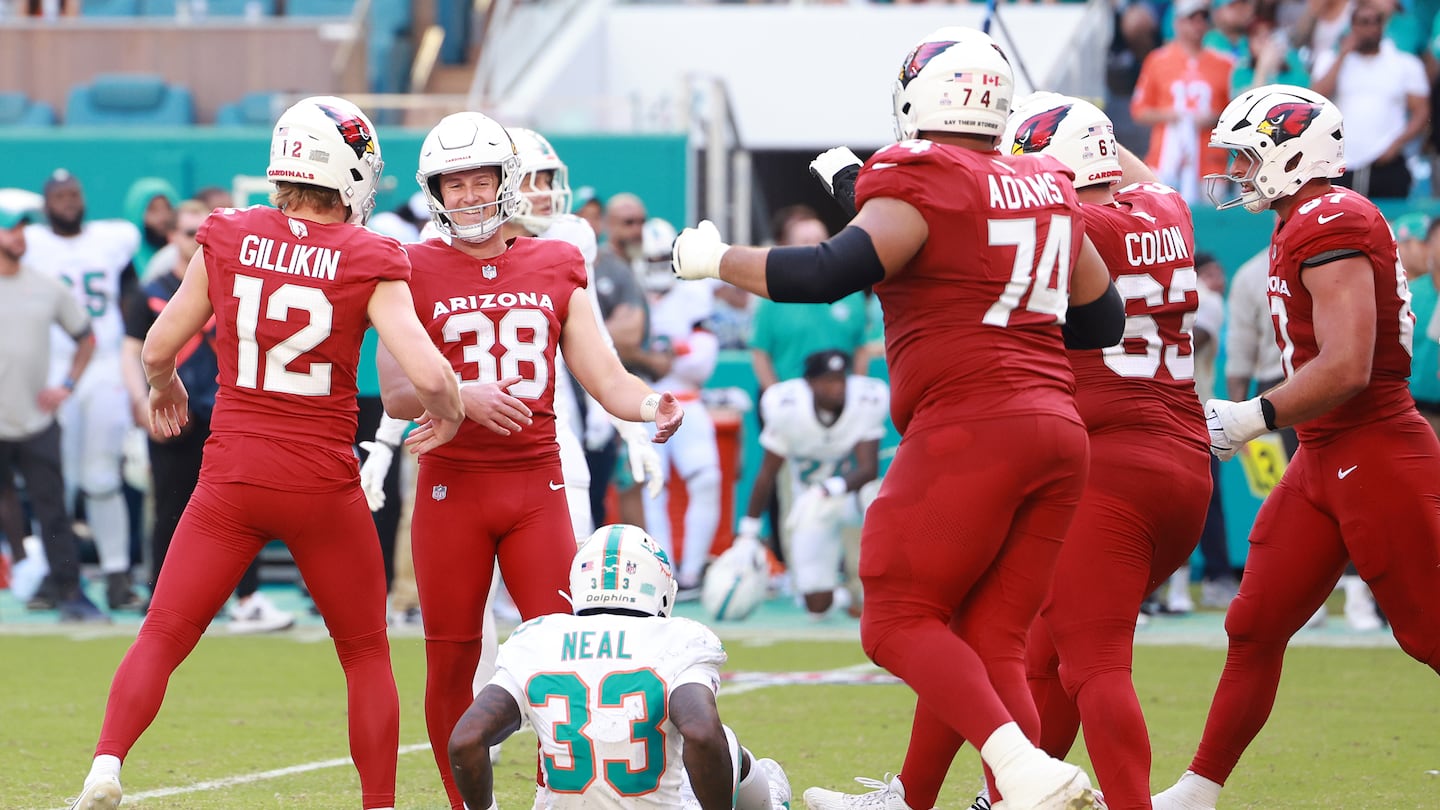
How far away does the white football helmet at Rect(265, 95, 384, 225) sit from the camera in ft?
15.9

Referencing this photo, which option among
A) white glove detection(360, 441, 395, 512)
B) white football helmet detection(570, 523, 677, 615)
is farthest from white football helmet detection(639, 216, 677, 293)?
white football helmet detection(570, 523, 677, 615)

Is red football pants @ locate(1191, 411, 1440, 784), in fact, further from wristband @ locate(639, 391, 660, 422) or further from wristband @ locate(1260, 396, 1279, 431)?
wristband @ locate(639, 391, 660, 422)

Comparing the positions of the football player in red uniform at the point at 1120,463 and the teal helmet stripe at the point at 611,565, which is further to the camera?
the football player in red uniform at the point at 1120,463

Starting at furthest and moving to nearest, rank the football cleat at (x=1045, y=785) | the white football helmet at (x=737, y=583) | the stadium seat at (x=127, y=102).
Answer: the stadium seat at (x=127, y=102), the white football helmet at (x=737, y=583), the football cleat at (x=1045, y=785)

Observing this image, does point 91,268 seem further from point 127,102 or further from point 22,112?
point 22,112

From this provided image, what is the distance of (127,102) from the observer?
53.1 ft

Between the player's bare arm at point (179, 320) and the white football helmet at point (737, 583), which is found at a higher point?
the player's bare arm at point (179, 320)

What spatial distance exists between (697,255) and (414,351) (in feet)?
2.69

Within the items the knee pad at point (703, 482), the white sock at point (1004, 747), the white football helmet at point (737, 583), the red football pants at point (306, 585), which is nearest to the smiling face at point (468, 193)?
the red football pants at point (306, 585)

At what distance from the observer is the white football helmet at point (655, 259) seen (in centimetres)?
1177

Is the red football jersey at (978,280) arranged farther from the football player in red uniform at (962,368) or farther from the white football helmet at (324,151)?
the white football helmet at (324,151)

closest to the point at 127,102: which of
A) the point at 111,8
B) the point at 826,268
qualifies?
the point at 111,8

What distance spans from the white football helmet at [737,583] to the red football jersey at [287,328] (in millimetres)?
5700

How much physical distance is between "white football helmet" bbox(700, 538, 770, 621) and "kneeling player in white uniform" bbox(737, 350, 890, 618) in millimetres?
117
